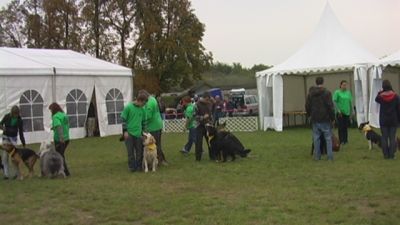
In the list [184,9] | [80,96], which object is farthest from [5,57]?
[184,9]

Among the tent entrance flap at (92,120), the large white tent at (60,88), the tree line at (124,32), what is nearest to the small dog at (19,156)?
the large white tent at (60,88)

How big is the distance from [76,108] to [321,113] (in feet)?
42.3

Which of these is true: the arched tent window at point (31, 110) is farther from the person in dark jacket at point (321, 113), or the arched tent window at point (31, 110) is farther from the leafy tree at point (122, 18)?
the leafy tree at point (122, 18)

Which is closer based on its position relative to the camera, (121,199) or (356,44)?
(121,199)

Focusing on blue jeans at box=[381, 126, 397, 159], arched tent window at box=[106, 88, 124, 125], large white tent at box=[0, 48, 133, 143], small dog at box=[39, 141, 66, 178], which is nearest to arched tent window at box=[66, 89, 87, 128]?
large white tent at box=[0, 48, 133, 143]

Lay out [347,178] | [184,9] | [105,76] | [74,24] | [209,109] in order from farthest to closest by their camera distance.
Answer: [184,9], [74,24], [105,76], [209,109], [347,178]

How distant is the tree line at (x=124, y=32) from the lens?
40.1 metres

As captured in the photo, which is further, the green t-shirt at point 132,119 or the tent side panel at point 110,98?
the tent side panel at point 110,98

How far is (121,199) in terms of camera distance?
768 cm

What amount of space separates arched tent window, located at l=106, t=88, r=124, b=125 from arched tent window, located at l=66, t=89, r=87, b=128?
115 cm

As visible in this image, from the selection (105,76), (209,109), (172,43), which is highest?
(172,43)

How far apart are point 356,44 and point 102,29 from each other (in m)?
24.3

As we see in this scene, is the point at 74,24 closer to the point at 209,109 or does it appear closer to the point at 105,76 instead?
the point at 105,76

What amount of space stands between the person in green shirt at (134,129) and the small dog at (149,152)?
182 mm
